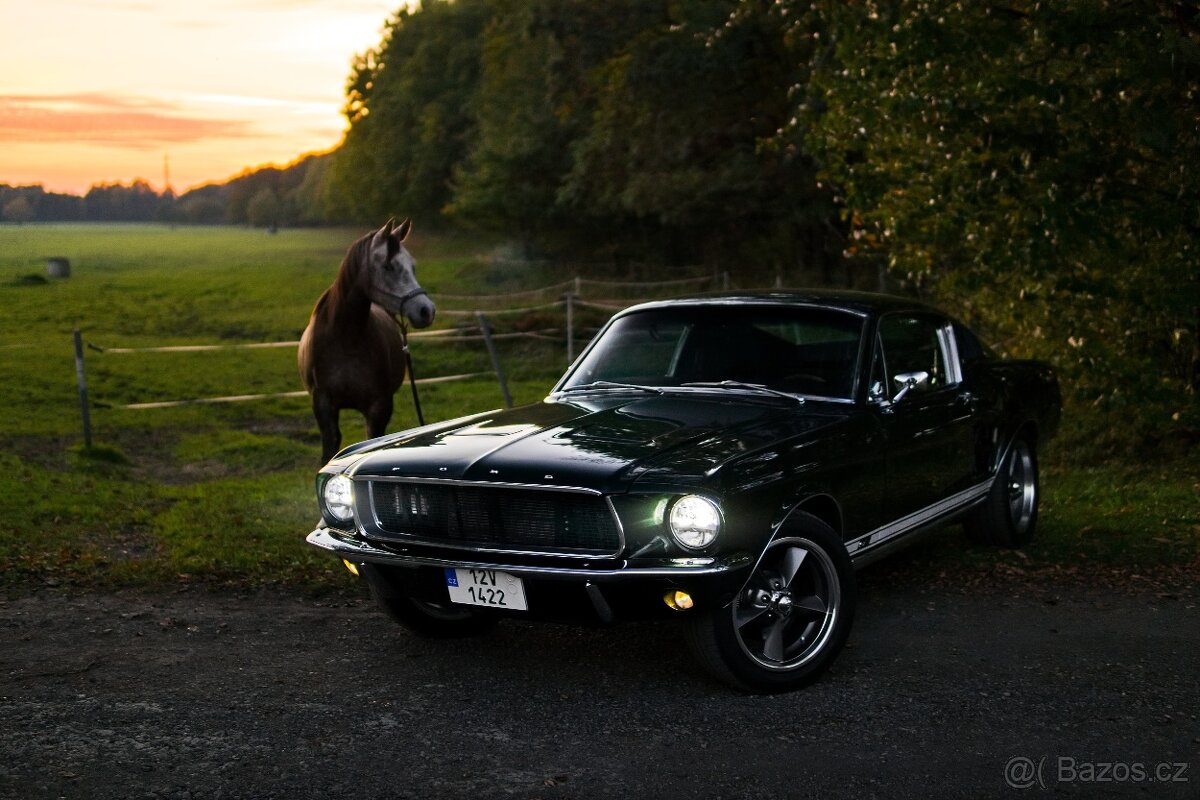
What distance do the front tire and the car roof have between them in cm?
157

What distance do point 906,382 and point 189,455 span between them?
30.2 ft

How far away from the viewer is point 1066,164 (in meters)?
9.98

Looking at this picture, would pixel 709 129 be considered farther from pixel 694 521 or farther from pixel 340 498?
pixel 694 521

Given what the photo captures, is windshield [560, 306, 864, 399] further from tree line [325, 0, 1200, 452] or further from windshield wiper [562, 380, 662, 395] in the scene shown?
tree line [325, 0, 1200, 452]

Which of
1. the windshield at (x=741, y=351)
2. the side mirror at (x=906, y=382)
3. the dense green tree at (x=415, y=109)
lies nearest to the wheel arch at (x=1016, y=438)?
the side mirror at (x=906, y=382)

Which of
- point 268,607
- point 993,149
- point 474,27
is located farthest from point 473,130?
point 268,607

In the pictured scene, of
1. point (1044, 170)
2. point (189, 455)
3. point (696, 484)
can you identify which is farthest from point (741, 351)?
point (189, 455)

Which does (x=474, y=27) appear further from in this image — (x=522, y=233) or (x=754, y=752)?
(x=754, y=752)

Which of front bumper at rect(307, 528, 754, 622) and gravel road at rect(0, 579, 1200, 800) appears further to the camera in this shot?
front bumper at rect(307, 528, 754, 622)

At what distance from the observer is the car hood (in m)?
5.02

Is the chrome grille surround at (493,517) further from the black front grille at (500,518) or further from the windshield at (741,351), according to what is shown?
the windshield at (741,351)

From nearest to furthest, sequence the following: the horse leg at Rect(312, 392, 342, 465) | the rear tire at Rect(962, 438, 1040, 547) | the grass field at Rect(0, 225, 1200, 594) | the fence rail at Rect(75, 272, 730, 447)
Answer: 1. the rear tire at Rect(962, 438, 1040, 547)
2. the grass field at Rect(0, 225, 1200, 594)
3. the horse leg at Rect(312, 392, 342, 465)
4. the fence rail at Rect(75, 272, 730, 447)

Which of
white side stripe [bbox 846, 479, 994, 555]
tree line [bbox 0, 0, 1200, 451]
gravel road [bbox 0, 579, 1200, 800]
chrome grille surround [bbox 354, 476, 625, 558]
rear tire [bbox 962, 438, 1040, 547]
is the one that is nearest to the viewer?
gravel road [bbox 0, 579, 1200, 800]

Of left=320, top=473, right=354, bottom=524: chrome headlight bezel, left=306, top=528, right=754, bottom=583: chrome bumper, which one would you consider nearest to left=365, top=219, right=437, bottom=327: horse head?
left=320, top=473, right=354, bottom=524: chrome headlight bezel
